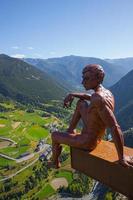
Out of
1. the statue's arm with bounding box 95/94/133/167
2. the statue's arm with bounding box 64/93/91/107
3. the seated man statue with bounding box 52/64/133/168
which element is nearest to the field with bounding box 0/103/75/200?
the statue's arm with bounding box 64/93/91/107

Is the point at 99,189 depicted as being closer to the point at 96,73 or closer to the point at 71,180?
the point at 71,180

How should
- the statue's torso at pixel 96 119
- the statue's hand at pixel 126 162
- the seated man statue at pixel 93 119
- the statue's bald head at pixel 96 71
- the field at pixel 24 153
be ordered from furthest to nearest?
the field at pixel 24 153, the statue's bald head at pixel 96 71, the statue's torso at pixel 96 119, the seated man statue at pixel 93 119, the statue's hand at pixel 126 162

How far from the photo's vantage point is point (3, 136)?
13088cm

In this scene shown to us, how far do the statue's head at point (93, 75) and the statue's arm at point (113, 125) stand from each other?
0.53 m

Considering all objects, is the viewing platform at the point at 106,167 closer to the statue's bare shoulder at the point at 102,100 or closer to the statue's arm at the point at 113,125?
the statue's arm at the point at 113,125

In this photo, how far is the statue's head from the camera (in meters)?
5.74

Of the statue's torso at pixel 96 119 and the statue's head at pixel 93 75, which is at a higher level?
the statue's head at pixel 93 75

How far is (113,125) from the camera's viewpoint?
4977mm

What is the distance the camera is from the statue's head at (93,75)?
574 centimetres

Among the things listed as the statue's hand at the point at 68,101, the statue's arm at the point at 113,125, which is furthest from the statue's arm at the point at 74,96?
the statue's arm at the point at 113,125

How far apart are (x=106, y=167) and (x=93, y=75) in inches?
59.8

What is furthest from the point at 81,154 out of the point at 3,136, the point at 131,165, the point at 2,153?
the point at 3,136

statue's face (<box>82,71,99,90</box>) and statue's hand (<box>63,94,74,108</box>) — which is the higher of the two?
statue's face (<box>82,71,99,90</box>)

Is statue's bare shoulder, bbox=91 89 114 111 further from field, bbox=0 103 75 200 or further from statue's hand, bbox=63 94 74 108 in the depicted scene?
→ field, bbox=0 103 75 200
